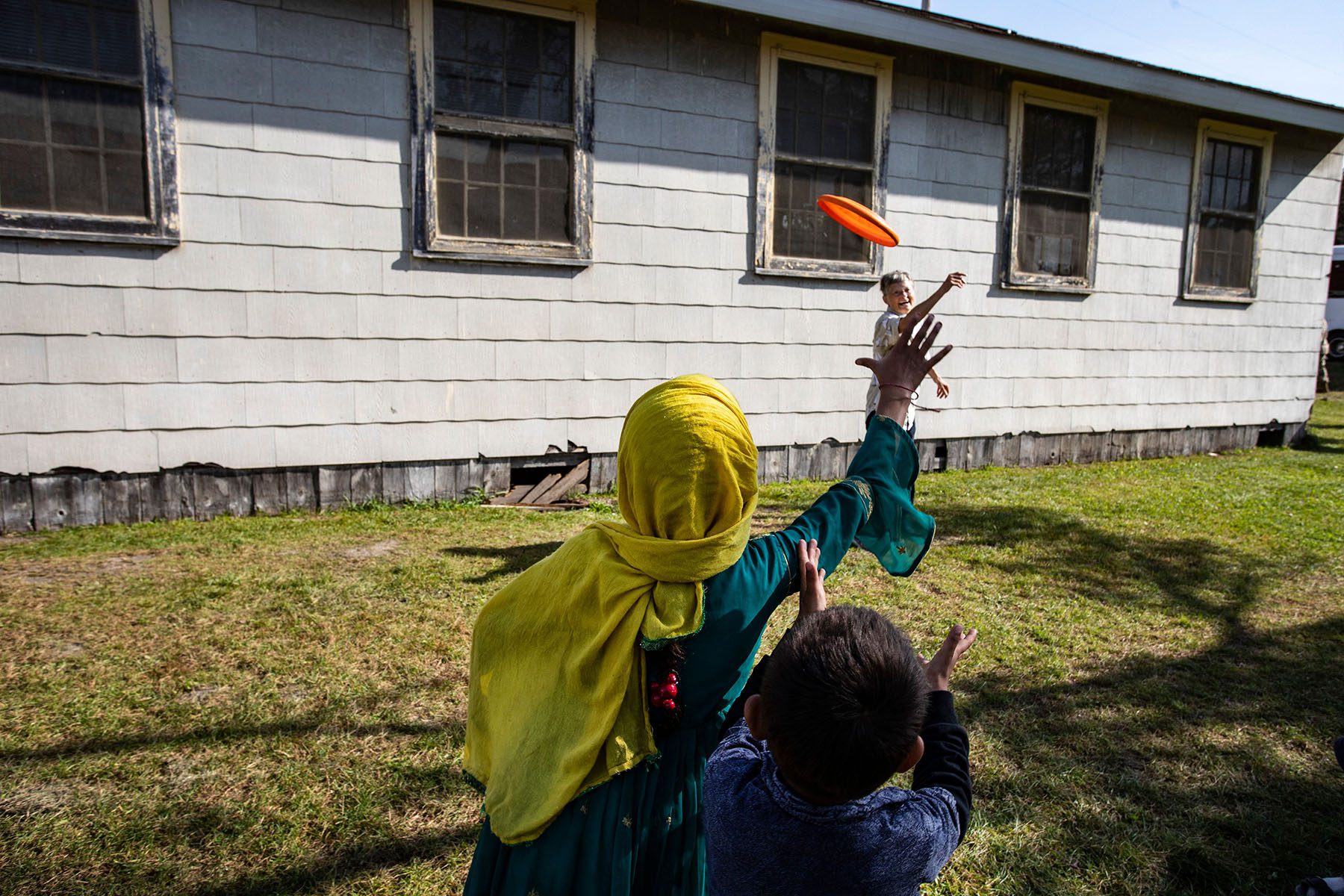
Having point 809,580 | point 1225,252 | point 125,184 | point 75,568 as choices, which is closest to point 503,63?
point 125,184

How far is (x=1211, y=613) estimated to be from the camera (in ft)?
14.7

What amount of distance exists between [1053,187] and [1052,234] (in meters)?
0.45

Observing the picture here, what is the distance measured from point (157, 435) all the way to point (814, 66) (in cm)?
570

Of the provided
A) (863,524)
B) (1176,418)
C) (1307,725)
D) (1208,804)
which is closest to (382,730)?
(863,524)

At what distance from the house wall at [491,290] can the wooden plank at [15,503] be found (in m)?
0.11

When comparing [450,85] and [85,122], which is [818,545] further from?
[85,122]

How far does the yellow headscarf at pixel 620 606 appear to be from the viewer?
4.47 ft

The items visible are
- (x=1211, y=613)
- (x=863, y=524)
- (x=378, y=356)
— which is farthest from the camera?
(x=378, y=356)

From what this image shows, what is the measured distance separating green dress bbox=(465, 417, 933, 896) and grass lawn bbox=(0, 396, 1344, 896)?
0.94m

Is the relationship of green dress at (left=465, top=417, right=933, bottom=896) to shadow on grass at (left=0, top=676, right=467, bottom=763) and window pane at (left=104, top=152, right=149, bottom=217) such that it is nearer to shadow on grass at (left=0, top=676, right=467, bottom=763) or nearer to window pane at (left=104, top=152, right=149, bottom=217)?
shadow on grass at (left=0, top=676, right=467, bottom=763)

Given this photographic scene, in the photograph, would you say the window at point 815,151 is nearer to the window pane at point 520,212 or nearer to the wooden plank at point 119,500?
the window pane at point 520,212

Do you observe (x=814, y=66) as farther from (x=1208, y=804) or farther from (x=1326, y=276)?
(x=1326, y=276)

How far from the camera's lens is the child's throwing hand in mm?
1517

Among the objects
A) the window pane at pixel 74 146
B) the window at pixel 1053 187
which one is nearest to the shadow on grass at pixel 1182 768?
the window at pixel 1053 187
